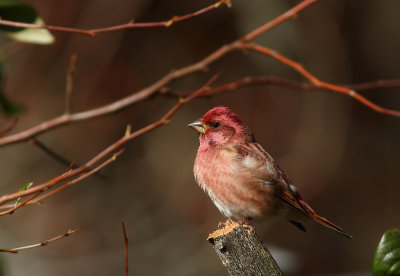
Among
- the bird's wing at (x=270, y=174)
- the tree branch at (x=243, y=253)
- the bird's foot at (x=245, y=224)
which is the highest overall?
the bird's wing at (x=270, y=174)

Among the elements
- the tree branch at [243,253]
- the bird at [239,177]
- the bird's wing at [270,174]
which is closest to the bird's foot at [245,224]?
the bird at [239,177]

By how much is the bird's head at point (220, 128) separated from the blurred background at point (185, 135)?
14.2ft

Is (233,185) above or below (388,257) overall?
above

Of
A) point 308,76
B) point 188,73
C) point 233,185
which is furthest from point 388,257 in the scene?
point 233,185

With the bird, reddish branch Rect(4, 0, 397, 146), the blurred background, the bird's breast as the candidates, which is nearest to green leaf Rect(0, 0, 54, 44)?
reddish branch Rect(4, 0, 397, 146)

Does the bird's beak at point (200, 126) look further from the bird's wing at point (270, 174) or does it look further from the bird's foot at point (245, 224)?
the bird's foot at point (245, 224)

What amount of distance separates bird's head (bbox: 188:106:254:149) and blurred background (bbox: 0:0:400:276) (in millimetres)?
4314

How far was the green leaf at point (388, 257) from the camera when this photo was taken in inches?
97.7

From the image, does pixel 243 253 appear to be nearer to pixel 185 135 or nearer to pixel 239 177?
pixel 239 177

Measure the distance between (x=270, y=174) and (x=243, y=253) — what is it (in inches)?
68.7

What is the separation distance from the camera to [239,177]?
14.6ft

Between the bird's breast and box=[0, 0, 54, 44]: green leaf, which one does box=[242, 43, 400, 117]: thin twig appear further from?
box=[0, 0, 54, 44]: green leaf

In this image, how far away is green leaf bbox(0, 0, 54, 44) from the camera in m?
3.49

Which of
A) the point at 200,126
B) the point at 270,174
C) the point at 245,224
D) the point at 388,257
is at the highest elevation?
the point at 200,126
